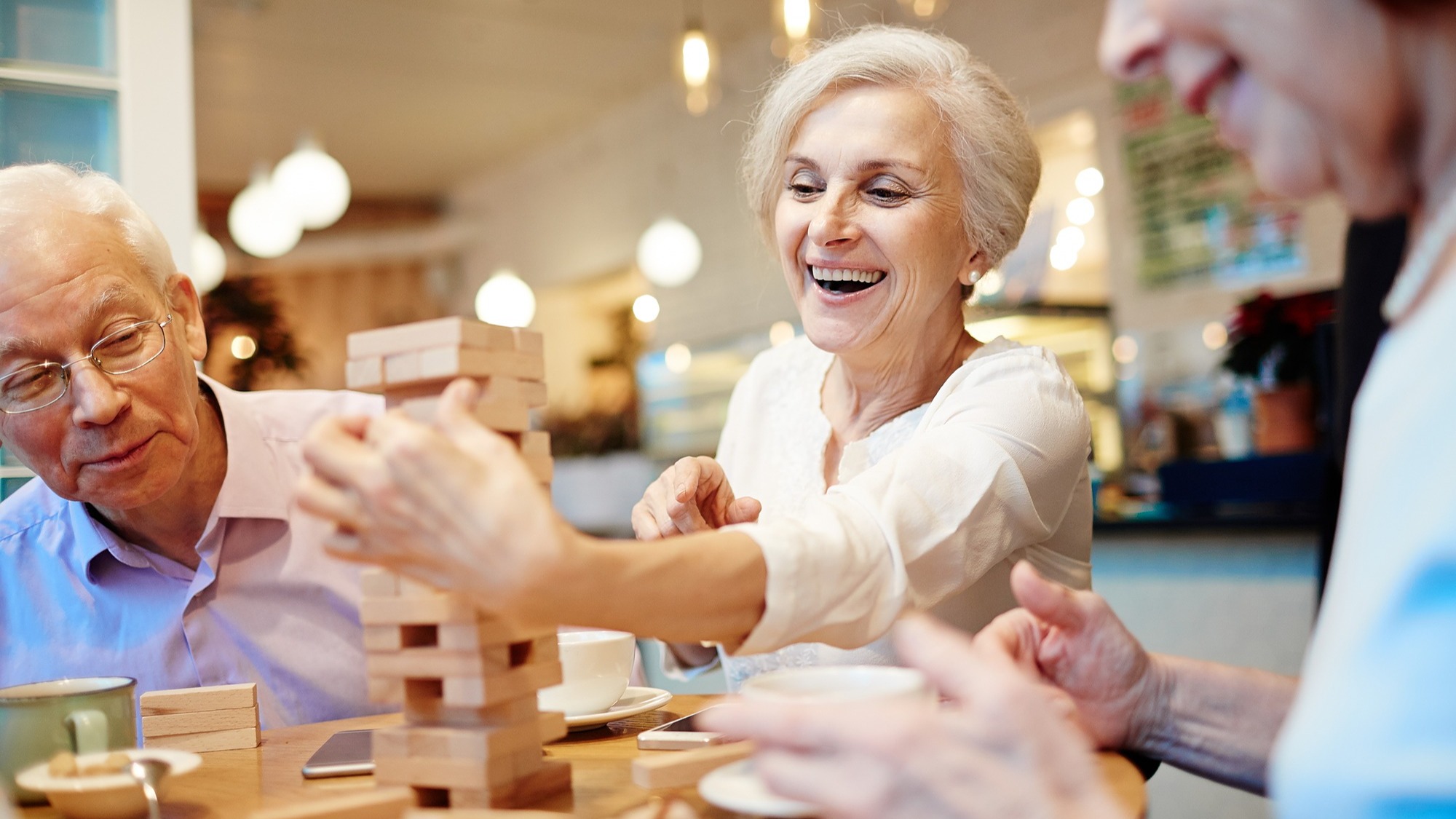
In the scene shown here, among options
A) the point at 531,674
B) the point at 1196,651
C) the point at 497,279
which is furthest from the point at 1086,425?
the point at 497,279

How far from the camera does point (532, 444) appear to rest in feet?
3.15

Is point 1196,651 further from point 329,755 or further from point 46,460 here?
point 46,460

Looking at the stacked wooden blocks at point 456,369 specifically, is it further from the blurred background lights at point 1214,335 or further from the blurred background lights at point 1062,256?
the blurred background lights at point 1062,256

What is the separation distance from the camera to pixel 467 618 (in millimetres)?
899

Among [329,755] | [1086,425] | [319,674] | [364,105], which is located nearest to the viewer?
[329,755]

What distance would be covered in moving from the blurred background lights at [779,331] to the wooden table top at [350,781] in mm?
5384

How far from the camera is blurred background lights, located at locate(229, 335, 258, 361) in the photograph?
4.97 meters

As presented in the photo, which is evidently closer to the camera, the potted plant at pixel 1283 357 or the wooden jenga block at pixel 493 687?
the wooden jenga block at pixel 493 687

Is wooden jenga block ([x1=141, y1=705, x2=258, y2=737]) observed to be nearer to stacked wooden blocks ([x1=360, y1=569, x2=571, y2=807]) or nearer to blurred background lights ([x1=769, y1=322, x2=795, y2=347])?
stacked wooden blocks ([x1=360, y1=569, x2=571, y2=807])

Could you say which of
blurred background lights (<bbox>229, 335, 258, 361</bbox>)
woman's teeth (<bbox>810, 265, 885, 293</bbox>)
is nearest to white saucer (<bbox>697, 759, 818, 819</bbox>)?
woman's teeth (<bbox>810, 265, 885, 293</bbox>)

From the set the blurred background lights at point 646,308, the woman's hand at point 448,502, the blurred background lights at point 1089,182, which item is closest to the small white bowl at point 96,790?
the woman's hand at point 448,502

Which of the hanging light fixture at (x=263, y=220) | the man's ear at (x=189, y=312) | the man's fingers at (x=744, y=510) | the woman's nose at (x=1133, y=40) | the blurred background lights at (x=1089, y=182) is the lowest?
the man's fingers at (x=744, y=510)

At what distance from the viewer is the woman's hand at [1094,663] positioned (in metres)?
1.12

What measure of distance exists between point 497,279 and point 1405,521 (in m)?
8.18
